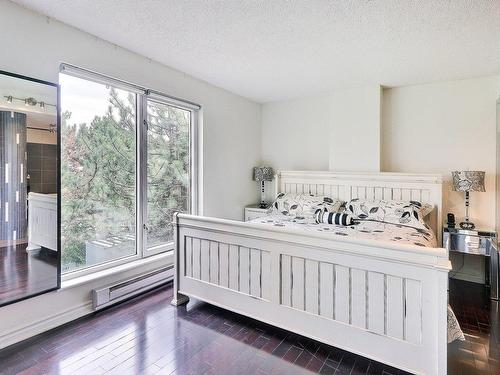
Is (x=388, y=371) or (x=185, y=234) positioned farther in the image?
(x=185, y=234)

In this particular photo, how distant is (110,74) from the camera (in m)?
2.66

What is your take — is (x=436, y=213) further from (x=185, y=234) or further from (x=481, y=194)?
(x=185, y=234)

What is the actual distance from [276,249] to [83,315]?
5.97ft

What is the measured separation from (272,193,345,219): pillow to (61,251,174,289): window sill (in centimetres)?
164

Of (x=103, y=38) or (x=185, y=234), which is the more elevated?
(x=103, y=38)

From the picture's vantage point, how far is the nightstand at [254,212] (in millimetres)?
4348

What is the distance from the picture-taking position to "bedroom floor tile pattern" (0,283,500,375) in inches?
72.6

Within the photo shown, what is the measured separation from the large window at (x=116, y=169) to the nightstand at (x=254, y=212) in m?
1.18

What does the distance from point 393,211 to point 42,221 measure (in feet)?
11.4

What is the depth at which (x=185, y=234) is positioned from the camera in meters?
2.68

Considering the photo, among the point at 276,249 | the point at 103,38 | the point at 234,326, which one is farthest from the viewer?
the point at 103,38

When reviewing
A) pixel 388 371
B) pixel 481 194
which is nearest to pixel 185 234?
pixel 388 371

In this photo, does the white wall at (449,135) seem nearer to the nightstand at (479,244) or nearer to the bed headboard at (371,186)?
the bed headboard at (371,186)

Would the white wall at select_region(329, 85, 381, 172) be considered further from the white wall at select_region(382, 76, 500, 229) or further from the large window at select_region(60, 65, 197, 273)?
the large window at select_region(60, 65, 197, 273)
